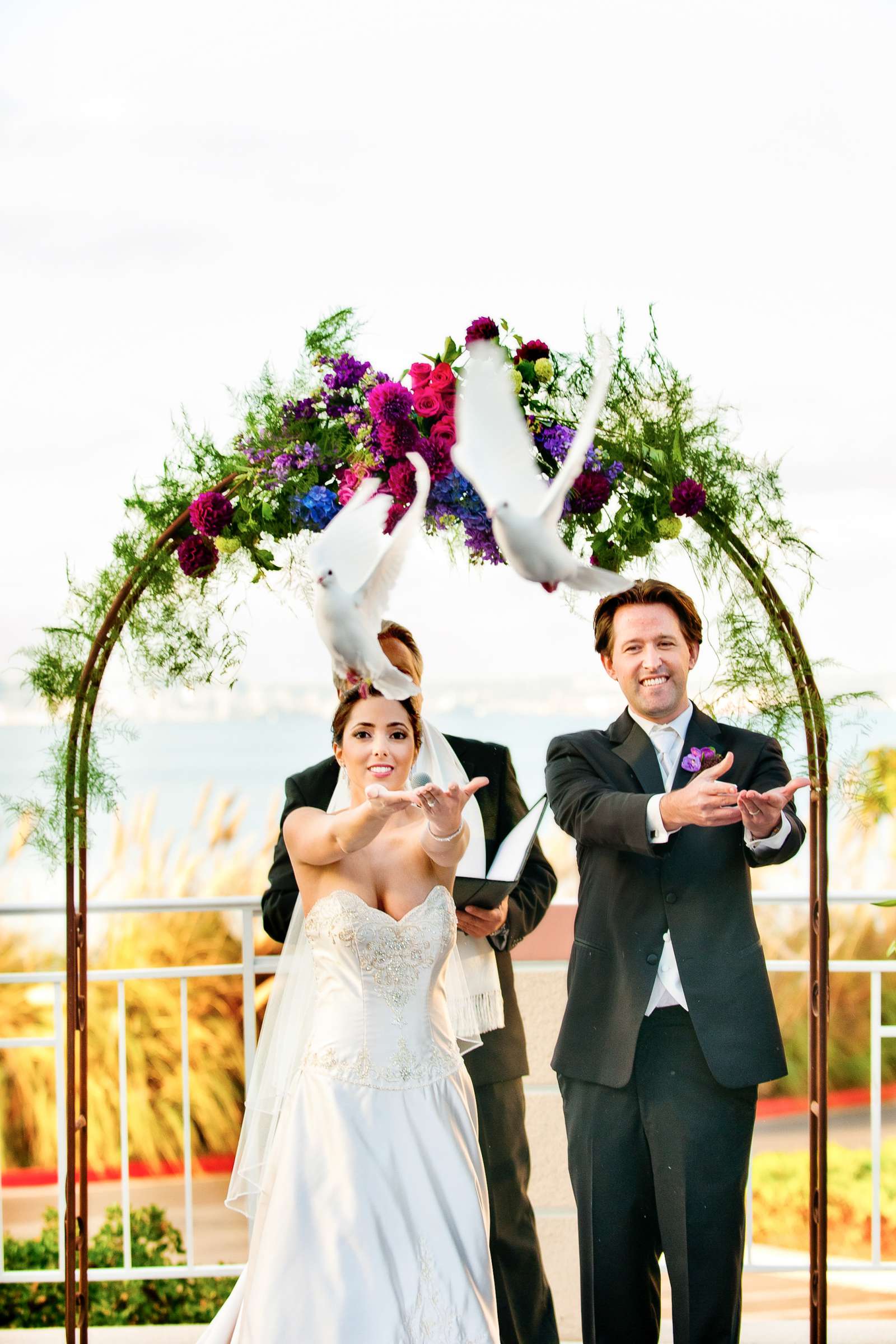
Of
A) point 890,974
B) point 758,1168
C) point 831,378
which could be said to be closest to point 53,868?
point 758,1168

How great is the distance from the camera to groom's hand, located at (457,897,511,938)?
8.70 feet

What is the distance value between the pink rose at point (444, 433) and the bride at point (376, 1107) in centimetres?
55

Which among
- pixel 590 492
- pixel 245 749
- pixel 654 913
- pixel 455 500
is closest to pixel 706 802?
pixel 654 913

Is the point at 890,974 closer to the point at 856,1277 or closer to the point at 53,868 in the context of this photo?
the point at 856,1277

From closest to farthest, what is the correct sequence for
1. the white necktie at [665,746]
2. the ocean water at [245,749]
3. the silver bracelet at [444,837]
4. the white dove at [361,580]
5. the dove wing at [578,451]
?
the dove wing at [578,451] < the white dove at [361,580] < the silver bracelet at [444,837] < the white necktie at [665,746] < the ocean water at [245,749]

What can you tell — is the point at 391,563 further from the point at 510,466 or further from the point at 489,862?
the point at 489,862

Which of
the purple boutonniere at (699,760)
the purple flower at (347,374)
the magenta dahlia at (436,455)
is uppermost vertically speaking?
the purple flower at (347,374)

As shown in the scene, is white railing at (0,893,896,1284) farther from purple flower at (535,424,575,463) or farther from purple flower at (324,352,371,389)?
purple flower at (324,352,371,389)

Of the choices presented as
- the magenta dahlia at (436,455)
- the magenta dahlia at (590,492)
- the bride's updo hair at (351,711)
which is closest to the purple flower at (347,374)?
the magenta dahlia at (436,455)

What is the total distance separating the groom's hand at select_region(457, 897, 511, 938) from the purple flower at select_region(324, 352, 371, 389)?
1189 mm

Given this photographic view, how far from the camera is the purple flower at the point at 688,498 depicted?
252 centimetres

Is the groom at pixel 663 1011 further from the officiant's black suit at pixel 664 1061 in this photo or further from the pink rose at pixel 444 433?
the pink rose at pixel 444 433

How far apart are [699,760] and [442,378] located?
96cm

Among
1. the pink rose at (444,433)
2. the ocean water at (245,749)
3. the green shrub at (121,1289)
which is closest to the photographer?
the pink rose at (444,433)
